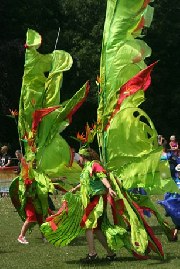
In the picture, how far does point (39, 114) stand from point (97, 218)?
Result: 238cm

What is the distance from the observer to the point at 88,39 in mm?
37344

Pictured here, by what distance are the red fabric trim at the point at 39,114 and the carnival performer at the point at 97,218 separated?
1645 mm

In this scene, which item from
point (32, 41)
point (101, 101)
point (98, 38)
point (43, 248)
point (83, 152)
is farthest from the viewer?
point (98, 38)

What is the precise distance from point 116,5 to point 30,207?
3.41 m

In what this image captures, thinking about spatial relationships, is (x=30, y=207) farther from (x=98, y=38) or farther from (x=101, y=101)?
(x=98, y=38)

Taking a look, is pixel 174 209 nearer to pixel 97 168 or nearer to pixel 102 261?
pixel 102 261

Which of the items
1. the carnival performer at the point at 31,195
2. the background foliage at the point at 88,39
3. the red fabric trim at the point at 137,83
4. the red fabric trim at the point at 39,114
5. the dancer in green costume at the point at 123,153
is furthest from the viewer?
the background foliage at the point at 88,39

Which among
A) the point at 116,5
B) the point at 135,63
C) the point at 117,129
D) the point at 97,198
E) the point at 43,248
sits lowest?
the point at 43,248

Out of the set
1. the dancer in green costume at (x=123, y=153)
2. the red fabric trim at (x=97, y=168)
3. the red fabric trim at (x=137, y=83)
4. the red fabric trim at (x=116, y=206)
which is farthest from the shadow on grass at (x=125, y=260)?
the red fabric trim at (x=137, y=83)

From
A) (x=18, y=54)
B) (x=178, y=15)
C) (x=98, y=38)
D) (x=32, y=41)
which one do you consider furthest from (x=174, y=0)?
(x=32, y=41)

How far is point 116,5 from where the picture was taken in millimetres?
10664

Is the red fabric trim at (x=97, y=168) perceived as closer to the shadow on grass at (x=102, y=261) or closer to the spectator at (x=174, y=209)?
the shadow on grass at (x=102, y=261)

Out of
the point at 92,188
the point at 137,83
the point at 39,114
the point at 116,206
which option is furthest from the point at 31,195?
the point at 137,83

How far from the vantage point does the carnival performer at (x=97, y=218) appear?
9.55m
